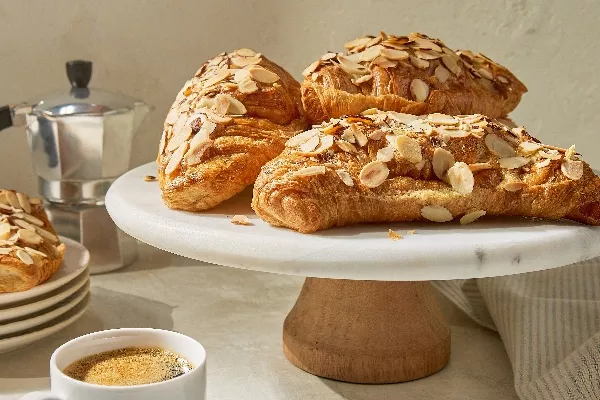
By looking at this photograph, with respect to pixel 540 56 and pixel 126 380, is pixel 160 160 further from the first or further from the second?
pixel 540 56

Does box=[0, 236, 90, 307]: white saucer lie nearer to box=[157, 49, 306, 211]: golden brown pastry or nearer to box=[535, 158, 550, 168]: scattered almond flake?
box=[157, 49, 306, 211]: golden brown pastry

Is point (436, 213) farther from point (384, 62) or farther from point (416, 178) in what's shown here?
point (384, 62)

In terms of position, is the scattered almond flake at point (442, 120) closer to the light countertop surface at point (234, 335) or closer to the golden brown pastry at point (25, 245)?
the light countertop surface at point (234, 335)

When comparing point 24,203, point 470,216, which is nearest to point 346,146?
point 470,216

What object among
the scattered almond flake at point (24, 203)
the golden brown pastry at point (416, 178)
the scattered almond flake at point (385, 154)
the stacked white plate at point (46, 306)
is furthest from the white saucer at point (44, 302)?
the scattered almond flake at point (385, 154)

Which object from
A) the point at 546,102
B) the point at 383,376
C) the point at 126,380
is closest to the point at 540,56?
the point at 546,102
